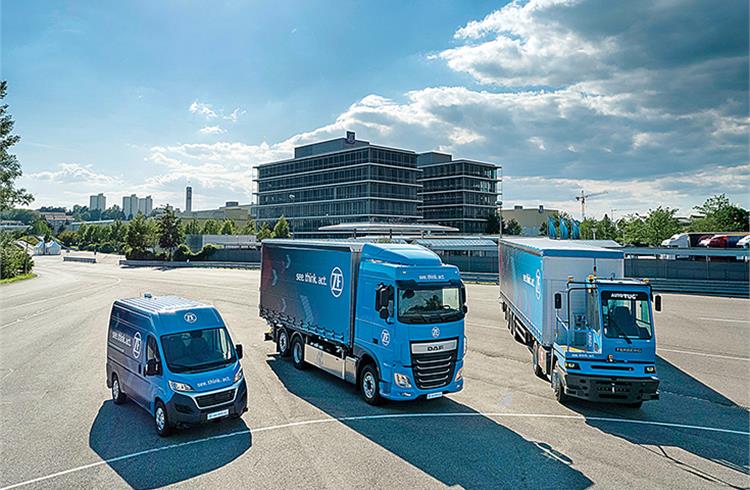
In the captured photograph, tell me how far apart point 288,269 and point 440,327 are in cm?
710

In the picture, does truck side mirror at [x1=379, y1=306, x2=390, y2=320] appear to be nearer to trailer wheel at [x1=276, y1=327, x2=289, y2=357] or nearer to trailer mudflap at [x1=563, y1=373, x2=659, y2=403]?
trailer mudflap at [x1=563, y1=373, x2=659, y2=403]

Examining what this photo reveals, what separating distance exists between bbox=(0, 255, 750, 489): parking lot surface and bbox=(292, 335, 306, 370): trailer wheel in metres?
0.42

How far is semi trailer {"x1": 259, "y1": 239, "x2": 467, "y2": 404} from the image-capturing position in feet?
41.2

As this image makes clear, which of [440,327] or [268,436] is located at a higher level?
[440,327]

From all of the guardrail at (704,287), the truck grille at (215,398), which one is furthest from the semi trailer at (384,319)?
the guardrail at (704,287)

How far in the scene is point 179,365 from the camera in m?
11.0

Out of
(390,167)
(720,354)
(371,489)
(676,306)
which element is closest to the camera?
(371,489)

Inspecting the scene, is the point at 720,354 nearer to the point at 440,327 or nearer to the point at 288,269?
the point at 440,327

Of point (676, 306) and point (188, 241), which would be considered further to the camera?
point (188, 241)

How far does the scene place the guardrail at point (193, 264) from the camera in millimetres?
72125

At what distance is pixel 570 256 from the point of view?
48.9 ft

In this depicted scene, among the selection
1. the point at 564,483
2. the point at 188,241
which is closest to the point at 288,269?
the point at 564,483

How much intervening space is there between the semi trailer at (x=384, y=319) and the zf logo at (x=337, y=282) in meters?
0.03

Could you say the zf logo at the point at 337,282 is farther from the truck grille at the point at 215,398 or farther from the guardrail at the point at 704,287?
the guardrail at the point at 704,287
